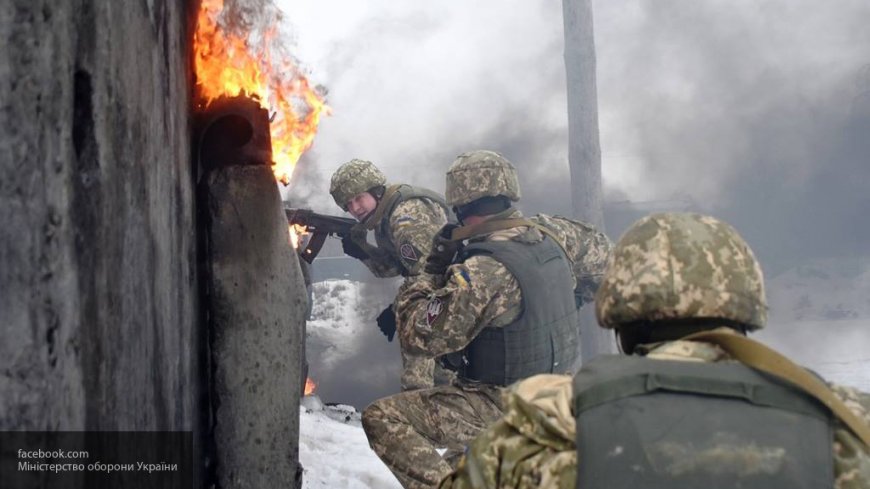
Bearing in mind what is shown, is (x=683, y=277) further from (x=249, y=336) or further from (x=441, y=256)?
(x=441, y=256)

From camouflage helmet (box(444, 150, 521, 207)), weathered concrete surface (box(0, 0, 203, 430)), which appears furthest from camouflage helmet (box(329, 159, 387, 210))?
weathered concrete surface (box(0, 0, 203, 430))

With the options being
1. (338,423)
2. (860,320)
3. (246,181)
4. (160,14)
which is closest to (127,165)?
(160,14)

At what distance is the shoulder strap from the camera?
1.56m

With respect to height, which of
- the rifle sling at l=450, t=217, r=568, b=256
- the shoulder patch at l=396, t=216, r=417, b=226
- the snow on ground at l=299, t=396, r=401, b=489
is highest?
the shoulder patch at l=396, t=216, r=417, b=226

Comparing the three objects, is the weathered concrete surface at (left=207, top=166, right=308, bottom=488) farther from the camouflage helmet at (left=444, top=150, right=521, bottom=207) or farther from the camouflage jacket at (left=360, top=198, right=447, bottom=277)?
the camouflage jacket at (left=360, top=198, right=447, bottom=277)

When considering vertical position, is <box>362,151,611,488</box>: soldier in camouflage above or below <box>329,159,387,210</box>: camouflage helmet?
below

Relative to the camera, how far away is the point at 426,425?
3.93 meters

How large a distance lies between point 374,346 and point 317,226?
181 inches

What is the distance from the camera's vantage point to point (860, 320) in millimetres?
11898

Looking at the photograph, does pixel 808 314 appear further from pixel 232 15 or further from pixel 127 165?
pixel 127 165

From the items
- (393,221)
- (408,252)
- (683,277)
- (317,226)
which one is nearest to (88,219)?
(683,277)

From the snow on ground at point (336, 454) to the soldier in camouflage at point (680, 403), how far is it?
3058 mm

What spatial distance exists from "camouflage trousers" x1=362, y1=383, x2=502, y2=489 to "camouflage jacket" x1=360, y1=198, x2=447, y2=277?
1.41 meters

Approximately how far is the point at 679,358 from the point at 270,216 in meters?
1.67
